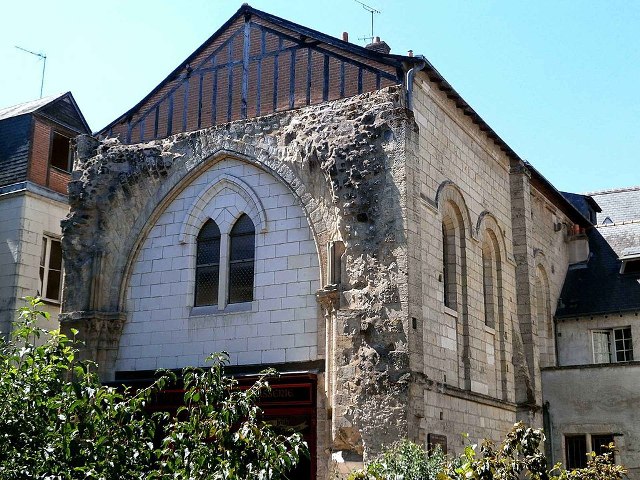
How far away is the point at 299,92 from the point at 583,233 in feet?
38.0

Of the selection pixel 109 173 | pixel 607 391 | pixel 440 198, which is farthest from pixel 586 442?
pixel 109 173

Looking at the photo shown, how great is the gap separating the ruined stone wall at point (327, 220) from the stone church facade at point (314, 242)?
28mm

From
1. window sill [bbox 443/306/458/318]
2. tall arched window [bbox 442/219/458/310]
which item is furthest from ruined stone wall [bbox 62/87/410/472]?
tall arched window [bbox 442/219/458/310]

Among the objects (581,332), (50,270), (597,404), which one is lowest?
(597,404)

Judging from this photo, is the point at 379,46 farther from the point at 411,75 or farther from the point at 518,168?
the point at 518,168

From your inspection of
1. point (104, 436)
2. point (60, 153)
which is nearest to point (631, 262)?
point (60, 153)

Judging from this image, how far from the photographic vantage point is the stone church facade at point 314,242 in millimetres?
12578

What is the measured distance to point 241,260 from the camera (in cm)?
1459

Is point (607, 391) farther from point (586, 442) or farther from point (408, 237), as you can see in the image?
point (408, 237)

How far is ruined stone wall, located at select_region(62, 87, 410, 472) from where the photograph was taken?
40.1ft

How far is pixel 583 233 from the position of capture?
902 inches

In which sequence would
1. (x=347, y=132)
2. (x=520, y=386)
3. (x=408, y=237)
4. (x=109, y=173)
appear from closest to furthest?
(x=408, y=237) → (x=347, y=132) → (x=109, y=173) → (x=520, y=386)

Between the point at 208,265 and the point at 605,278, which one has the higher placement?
the point at 605,278

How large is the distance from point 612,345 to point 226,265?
1000 cm
